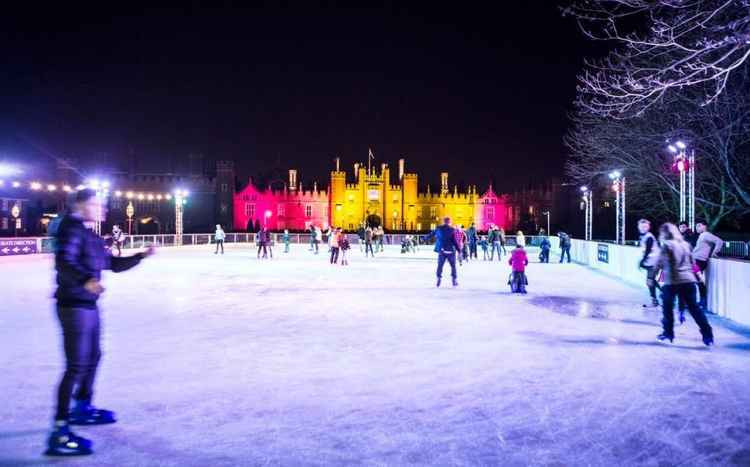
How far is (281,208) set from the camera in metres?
83.1

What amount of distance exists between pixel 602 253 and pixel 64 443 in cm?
1909

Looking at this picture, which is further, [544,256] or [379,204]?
[379,204]

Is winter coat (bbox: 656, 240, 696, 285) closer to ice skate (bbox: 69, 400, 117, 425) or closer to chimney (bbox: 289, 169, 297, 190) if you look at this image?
ice skate (bbox: 69, 400, 117, 425)

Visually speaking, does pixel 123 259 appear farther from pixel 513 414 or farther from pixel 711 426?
pixel 711 426

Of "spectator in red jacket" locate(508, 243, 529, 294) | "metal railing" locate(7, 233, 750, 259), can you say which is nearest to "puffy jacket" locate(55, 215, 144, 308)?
"spectator in red jacket" locate(508, 243, 529, 294)

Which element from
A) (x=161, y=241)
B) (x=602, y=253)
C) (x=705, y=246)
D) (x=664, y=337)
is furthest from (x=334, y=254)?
(x=161, y=241)

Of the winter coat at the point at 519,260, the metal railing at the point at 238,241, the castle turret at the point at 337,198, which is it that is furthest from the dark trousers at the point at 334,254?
the castle turret at the point at 337,198

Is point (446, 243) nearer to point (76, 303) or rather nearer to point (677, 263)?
point (677, 263)

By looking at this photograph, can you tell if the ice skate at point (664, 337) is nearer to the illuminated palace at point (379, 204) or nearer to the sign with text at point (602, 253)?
the sign with text at point (602, 253)

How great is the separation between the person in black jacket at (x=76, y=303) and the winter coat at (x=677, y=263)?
5929 millimetres

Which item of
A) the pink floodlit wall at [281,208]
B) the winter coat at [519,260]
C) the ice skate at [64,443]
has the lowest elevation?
the ice skate at [64,443]

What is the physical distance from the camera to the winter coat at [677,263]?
6.64 m

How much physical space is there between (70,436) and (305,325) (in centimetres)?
463

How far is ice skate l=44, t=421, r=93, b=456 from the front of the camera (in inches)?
134
